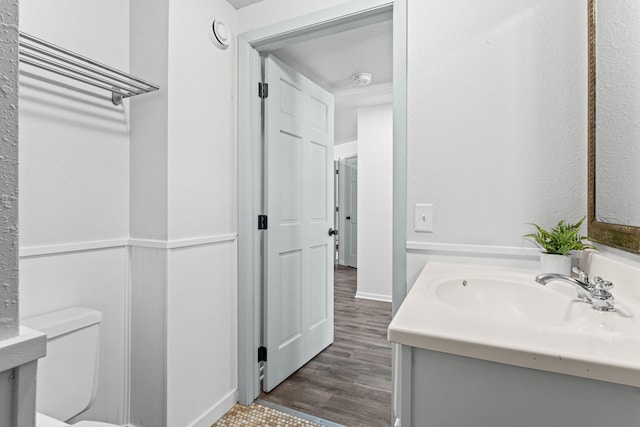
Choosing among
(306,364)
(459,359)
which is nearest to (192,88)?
(459,359)

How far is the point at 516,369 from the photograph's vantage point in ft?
1.93

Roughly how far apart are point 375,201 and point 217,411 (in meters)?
2.75

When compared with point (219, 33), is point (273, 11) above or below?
above

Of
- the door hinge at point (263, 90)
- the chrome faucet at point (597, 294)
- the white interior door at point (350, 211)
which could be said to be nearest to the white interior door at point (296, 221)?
the door hinge at point (263, 90)

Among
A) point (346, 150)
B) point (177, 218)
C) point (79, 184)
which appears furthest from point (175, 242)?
point (346, 150)

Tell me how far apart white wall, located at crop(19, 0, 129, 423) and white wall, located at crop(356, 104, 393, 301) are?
2.75 metres

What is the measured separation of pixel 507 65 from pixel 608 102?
15.6 inches

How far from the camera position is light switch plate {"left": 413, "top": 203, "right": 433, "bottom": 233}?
1.42 meters

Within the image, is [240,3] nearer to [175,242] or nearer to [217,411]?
[175,242]

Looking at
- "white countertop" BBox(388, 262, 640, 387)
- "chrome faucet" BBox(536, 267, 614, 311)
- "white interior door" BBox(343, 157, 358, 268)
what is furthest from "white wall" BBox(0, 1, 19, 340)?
"white interior door" BBox(343, 157, 358, 268)

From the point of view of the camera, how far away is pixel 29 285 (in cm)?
119

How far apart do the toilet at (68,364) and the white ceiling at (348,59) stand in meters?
1.87

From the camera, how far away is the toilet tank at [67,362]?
3.60ft

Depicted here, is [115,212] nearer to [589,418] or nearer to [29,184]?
[29,184]
